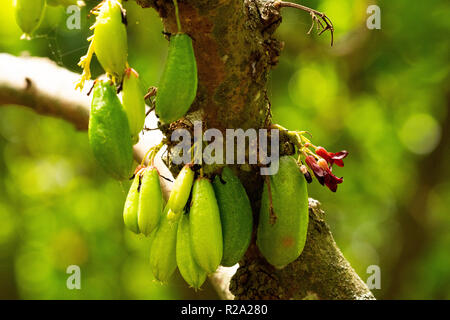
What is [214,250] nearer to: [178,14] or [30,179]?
[178,14]

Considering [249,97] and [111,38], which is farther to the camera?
[249,97]

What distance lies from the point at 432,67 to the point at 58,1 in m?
3.40

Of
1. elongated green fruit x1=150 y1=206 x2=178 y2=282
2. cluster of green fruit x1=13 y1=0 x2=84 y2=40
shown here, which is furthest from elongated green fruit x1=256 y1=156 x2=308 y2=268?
cluster of green fruit x1=13 y1=0 x2=84 y2=40

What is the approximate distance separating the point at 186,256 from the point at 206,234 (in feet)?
0.27

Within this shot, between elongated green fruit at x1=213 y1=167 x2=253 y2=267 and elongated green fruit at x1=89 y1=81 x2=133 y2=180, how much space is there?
245mm

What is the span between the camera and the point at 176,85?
110cm

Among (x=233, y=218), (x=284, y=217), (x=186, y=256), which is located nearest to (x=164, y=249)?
(x=186, y=256)

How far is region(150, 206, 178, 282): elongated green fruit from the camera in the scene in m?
1.24

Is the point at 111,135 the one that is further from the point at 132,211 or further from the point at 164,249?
the point at 164,249

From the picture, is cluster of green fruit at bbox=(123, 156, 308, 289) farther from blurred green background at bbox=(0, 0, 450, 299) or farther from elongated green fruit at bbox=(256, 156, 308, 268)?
blurred green background at bbox=(0, 0, 450, 299)

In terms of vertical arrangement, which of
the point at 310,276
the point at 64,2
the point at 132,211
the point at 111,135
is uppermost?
the point at 64,2

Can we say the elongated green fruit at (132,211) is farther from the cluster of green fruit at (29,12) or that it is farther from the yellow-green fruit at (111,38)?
the cluster of green fruit at (29,12)
